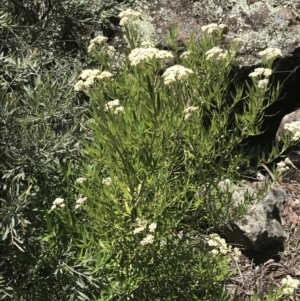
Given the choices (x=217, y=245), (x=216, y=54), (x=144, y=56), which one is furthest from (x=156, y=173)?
(x=144, y=56)

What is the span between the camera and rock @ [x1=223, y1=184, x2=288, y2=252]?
3.23 m

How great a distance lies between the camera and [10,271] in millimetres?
2492

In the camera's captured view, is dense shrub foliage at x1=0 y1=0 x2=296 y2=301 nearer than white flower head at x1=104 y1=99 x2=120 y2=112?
No

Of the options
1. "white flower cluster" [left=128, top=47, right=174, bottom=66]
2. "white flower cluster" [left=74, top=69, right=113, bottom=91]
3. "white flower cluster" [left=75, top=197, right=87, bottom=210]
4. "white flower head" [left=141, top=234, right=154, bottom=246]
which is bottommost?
"white flower head" [left=141, top=234, right=154, bottom=246]

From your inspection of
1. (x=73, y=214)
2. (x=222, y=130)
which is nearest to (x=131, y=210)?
(x=73, y=214)

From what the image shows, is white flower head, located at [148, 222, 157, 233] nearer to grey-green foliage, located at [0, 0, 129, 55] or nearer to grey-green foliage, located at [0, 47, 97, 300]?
grey-green foliage, located at [0, 47, 97, 300]

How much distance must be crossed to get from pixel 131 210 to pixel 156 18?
180cm

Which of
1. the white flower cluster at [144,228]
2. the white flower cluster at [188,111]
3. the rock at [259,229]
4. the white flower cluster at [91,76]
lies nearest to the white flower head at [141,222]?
the white flower cluster at [144,228]

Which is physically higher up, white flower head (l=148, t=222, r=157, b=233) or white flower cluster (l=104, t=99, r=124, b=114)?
white flower cluster (l=104, t=99, r=124, b=114)

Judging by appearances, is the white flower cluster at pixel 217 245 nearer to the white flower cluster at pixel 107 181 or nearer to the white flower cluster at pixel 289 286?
the white flower cluster at pixel 289 286

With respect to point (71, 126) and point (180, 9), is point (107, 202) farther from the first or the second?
point (180, 9)

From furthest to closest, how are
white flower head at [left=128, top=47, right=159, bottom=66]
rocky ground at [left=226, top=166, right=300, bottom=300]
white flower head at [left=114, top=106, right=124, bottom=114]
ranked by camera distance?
rocky ground at [left=226, top=166, right=300, bottom=300], white flower head at [left=114, top=106, right=124, bottom=114], white flower head at [left=128, top=47, right=159, bottom=66]

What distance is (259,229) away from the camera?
3244mm

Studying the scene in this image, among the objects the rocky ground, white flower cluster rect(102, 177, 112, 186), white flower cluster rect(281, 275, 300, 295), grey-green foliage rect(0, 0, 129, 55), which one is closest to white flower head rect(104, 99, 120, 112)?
white flower cluster rect(102, 177, 112, 186)
